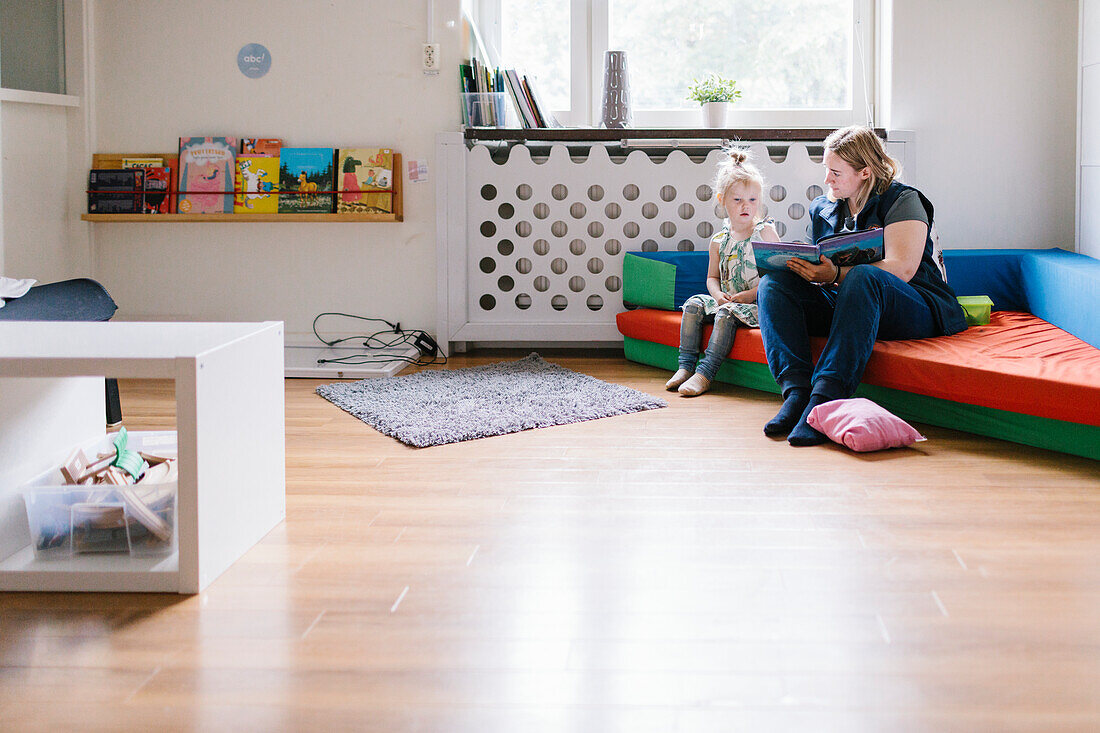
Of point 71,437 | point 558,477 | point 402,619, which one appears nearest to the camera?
point 402,619

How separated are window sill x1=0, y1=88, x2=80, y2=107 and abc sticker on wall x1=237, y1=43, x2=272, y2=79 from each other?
2.06ft

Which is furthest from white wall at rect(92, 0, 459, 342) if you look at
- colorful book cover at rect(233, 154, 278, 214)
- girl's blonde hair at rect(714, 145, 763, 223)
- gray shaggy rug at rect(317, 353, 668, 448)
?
girl's blonde hair at rect(714, 145, 763, 223)

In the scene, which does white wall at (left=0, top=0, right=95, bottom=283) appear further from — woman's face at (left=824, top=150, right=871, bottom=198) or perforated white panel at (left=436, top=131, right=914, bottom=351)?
woman's face at (left=824, top=150, right=871, bottom=198)

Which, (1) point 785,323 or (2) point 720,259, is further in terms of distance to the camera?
(2) point 720,259

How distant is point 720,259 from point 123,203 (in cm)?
221

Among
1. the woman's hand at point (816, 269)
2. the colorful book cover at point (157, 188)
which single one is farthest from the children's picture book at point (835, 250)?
the colorful book cover at point (157, 188)

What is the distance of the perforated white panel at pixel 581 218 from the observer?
3.48 meters

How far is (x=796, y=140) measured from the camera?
3.43 m

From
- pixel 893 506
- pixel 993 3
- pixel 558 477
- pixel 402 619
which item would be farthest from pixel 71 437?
pixel 993 3

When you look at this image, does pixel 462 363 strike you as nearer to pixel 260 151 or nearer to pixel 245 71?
pixel 260 151

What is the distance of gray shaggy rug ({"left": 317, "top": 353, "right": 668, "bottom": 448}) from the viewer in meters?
2.40

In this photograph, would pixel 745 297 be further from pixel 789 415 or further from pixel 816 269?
pixel 789 415

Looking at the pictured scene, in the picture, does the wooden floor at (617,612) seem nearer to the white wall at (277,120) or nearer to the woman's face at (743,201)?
the woman's face at (743,201)

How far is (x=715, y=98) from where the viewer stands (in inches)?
139
